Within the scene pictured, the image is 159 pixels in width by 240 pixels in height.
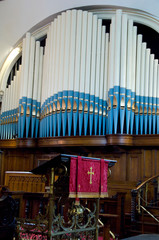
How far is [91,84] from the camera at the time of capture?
1030cm

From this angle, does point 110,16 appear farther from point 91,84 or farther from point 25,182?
point 25,182

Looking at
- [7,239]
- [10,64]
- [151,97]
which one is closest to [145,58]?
[151,97]

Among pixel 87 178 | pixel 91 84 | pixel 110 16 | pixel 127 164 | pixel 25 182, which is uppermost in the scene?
pixel 110 16

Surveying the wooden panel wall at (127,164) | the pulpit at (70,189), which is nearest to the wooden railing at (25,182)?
the wooden panel wall at (127,164)

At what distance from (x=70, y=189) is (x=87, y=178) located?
43 centimetres

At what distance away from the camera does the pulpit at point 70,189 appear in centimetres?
521

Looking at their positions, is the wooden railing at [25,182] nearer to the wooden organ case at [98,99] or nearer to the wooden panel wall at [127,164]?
the wooden organ case at [98,99]

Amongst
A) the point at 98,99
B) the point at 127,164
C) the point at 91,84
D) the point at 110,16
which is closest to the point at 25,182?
the point at 127,164

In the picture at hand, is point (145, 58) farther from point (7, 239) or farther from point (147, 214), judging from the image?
point (7, 239)

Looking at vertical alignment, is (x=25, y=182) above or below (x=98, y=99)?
below

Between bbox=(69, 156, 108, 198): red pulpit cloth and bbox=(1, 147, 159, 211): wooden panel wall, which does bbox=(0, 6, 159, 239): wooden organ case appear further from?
bbox=(69, 156, 108, 198): red pulpit cloth

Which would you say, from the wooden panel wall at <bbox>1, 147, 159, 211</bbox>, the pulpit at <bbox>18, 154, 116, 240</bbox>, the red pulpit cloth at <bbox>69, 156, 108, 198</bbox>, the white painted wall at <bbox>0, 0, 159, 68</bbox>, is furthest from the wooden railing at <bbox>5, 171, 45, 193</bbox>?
the red pulpit cloth at <bbox>69, 156, 108, 198</bbox>

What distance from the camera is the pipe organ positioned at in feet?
32.1

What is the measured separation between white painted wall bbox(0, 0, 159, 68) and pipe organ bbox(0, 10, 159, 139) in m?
0.43
